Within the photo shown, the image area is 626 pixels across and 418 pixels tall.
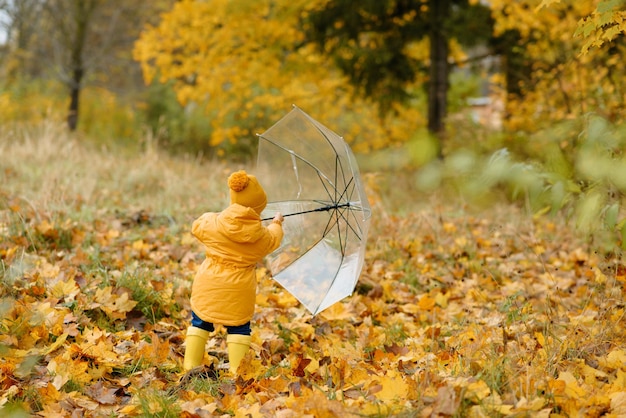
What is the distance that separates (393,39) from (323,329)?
6.79 metres

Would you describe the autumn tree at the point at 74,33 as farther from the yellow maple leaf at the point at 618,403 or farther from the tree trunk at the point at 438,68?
the yellow maple leaf at the point at 618,403

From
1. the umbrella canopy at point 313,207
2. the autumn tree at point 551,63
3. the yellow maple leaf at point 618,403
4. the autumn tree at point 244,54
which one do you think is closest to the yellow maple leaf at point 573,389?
the yellow maple leaf at point 618,403

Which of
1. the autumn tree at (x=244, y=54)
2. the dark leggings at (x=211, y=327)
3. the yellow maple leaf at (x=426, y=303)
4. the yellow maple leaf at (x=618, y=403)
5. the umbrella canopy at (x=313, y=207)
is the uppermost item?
the autumn tree at (x=244, y=54)

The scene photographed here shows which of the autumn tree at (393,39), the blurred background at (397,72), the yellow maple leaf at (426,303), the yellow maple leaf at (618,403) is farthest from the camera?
the autumn tree at (393,39)

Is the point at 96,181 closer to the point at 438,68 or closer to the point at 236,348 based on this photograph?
the point at 236,348

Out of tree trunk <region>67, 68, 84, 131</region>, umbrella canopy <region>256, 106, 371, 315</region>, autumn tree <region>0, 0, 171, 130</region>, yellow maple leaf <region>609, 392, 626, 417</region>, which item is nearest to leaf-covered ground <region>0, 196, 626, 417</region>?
yellow maple leaf <region>609, 392, 626, 417</region>

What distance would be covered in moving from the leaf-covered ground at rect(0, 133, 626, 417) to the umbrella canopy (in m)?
0.40

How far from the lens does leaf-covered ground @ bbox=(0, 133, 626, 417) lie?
253 cm

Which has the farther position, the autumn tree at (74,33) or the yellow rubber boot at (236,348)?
the autumn tree at (74,33)

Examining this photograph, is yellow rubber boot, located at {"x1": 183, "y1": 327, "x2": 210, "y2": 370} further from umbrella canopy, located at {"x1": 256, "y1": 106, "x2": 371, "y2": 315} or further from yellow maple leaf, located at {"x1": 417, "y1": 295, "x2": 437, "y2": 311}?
yellow maple leaf, located at {"x1": 417, "y1": 295, "x2": 437, "y2": 311}

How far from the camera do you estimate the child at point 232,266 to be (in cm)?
313

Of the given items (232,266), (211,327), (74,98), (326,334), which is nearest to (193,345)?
(211,327)

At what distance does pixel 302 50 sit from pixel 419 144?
2.71 metres

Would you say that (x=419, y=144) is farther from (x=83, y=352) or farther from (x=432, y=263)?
(x=83, y=352)
